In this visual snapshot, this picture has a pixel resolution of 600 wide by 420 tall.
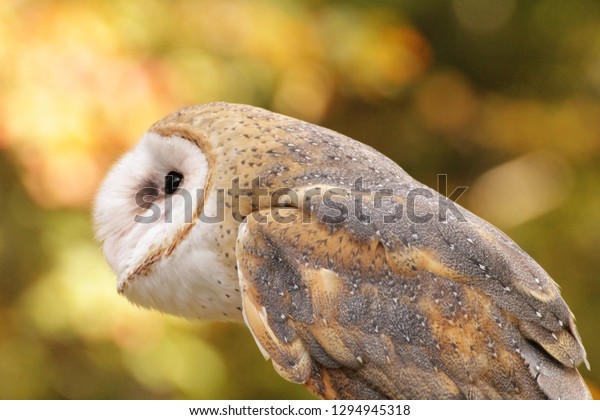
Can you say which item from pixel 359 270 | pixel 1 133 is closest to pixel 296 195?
pixel 359 270

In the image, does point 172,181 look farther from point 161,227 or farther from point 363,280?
point 363,280

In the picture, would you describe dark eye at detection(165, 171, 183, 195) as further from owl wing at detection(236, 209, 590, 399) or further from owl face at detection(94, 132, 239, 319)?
owl wing at detection(236, 209, 590, 399)

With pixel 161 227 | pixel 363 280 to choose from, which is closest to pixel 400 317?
pixel 363 280

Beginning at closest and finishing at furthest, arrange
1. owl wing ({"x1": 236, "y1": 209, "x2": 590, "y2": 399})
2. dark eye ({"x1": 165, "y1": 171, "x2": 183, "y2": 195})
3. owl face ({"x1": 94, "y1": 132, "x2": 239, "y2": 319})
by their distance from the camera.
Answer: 1. owl wing ({"x1": 236, "y1": 209, "x2": 590, "y2": 399})
2. owl face ({"x1": 94, "y1": 132, "x2": 239, "y2": 319})
3. dark eye ({"x1": 165, "y1": 171, "x2": 183, "y2": 195})

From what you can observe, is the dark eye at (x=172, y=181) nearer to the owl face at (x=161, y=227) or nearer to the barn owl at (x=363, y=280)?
the owl face at (x=161, y=227)

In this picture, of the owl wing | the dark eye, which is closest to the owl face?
the dark eye

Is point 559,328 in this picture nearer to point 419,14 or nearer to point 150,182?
point 150,182

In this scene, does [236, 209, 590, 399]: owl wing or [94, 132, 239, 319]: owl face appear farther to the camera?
[94, 132, 239, 319]: owl face
